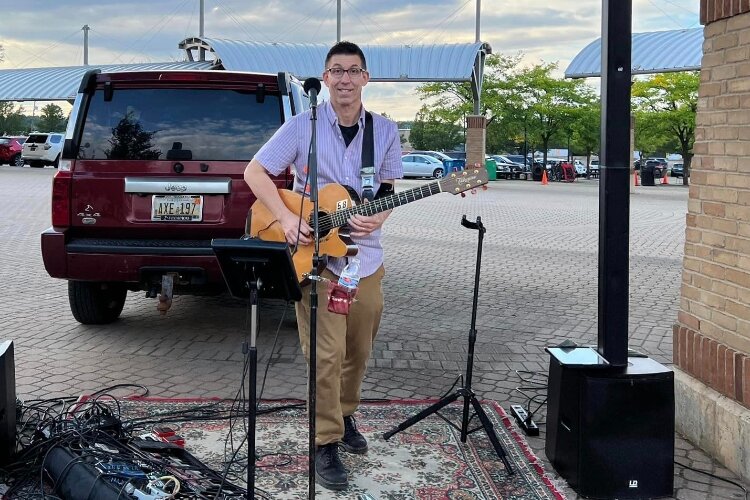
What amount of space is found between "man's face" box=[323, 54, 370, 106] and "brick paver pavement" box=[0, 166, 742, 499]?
138 cm

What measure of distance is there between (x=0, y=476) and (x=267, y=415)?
4.92 feet

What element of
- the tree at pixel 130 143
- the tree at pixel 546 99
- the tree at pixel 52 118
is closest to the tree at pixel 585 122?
the tree at pixel 546 99

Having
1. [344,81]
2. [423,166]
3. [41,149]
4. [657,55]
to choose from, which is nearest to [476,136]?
[423,166]

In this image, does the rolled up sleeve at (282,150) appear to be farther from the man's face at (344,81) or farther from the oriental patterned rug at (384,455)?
the oriental patterned rug at (384,455)

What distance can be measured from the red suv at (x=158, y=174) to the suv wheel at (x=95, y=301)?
0.77 m

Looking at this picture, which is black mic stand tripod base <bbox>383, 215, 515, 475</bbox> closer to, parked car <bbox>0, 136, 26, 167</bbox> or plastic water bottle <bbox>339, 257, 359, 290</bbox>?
plastic water bottle <bbox>339, 257, 359, 290</bbox>

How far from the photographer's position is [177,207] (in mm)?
5754

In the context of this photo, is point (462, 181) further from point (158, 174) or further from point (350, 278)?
point (158, 174)

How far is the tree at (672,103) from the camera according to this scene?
42062 mm

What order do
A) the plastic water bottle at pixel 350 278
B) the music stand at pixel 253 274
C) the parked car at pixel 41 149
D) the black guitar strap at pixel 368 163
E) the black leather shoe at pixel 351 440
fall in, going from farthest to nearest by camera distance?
the parked car at pixel 41 149 < the black leather shoe at pixel 351 440 < the black guitar strap at pixel 368 163 < the plastic water bottle at pixel 350 278 < the music stand at pixel 253 274

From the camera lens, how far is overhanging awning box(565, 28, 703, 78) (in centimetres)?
2759

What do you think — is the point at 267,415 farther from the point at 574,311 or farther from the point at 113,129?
the point at 574,311

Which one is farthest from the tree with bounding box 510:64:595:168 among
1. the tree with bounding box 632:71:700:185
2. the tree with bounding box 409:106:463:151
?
the tree with bounding box 409:106:463:151

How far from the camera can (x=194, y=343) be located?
6426 millimetres
